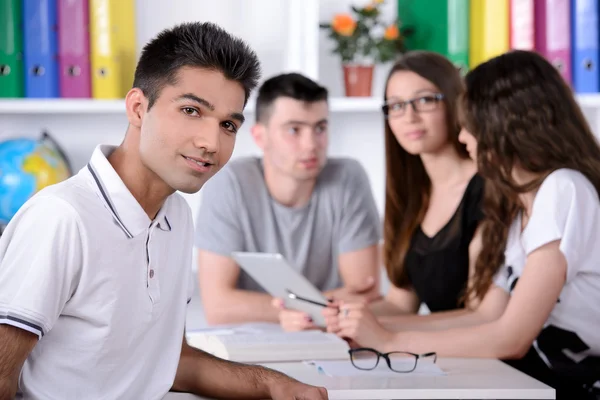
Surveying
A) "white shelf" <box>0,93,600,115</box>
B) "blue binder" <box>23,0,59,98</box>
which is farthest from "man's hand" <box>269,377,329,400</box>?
"blue binder" <box>23,0,59,98</box>

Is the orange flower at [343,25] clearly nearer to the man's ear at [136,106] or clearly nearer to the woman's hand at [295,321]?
the woman's hand at [295,321]

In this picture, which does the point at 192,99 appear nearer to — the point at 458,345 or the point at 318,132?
the point at 458,345

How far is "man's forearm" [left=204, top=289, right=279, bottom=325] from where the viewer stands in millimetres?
2459

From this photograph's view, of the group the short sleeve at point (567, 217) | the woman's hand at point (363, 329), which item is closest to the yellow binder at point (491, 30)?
the short sleeve at point (567, 217)

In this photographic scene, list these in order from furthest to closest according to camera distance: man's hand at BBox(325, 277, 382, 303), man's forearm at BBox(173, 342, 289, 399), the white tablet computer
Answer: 1. man's hand at BBox(325, 277, 382, 303)
2. the white tablet computer
3. man's forearm at BBox(173, 342, 289, 399)

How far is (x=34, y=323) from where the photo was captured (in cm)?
114

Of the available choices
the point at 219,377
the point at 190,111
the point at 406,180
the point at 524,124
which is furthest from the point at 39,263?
the point at 406,180

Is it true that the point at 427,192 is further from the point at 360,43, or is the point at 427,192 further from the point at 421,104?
the point at 360,43

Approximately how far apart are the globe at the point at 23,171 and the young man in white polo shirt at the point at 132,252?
1431 millimetres

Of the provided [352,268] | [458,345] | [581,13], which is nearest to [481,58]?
[581,13]

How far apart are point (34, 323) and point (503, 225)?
49.6 inches

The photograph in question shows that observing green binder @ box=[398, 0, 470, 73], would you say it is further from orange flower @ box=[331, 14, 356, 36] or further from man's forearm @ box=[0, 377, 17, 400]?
man's forearm @ box=[0, 377, 17, 400]

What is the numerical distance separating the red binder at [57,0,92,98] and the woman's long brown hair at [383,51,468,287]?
3.20 feet

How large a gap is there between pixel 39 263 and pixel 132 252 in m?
0.17
